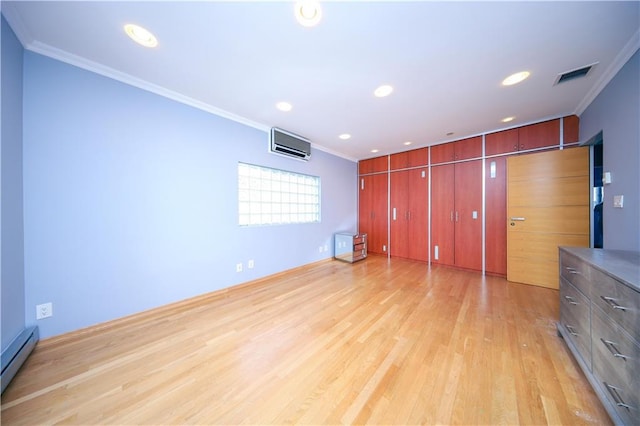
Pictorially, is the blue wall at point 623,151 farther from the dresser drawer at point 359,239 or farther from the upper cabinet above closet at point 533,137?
the dresser drawer at point 359,239

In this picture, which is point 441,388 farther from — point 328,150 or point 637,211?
point 328,150

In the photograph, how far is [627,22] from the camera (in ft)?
4.71

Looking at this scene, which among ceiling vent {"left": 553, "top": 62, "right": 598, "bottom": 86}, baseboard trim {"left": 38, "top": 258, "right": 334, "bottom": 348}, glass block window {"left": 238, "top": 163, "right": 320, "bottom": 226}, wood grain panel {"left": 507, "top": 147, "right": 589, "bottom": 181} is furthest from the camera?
glass block window {"left": 238, "top": 163, "right": 320, "bottom": 226}

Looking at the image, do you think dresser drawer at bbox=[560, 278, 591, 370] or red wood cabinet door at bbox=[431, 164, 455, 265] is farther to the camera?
red wood cabinet door at bbox=[431, 164, 455, 265]

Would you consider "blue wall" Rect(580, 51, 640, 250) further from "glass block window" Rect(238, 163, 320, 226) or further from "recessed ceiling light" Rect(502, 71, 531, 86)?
"glass block window" Rect(238, 163, 320, 226)

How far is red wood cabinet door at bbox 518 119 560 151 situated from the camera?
2.98m

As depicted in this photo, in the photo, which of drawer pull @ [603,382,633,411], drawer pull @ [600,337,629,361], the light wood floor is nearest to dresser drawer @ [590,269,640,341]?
drawer pull @ [600,337,629,361]

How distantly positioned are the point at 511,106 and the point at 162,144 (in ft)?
14.1

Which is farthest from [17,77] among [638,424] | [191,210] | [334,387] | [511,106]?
[511,106]

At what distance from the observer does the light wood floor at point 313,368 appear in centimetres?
114

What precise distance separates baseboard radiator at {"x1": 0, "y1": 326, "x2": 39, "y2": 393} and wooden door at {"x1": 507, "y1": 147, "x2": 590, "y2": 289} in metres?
5.34

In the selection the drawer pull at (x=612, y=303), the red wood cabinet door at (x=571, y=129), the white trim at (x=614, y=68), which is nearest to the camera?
the drawer pull at (x=612, y=303)

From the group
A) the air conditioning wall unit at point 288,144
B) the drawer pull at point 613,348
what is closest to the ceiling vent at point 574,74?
the drawer pull at point 613,348

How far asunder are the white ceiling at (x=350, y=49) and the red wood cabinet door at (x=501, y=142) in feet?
2.17
